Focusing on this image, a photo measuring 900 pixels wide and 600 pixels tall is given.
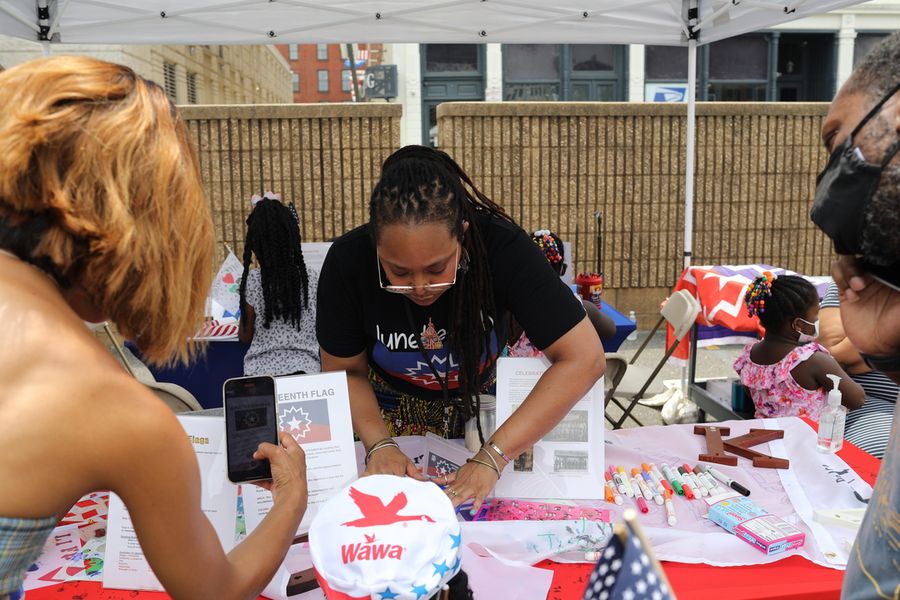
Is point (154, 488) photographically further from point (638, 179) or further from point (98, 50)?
point (98, 50)

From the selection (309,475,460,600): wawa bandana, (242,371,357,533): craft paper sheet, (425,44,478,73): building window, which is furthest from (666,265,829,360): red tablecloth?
(425,44,478,73): building window

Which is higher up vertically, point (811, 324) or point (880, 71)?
point (880, 71)

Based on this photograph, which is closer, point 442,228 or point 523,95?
point 442,228

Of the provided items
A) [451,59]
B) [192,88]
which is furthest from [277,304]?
[192,88]

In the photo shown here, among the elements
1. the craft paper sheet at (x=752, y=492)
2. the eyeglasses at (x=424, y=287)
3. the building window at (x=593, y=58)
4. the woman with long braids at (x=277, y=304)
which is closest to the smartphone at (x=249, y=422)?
the eyeglasses at (x=424, y=287)

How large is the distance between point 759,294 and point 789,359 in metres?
0.41

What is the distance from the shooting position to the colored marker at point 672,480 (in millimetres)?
1741

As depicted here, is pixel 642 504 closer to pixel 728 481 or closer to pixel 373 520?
pixel 728 481

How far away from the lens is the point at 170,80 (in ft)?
46.0

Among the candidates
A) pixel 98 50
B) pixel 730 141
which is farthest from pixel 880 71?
pixel 98 50

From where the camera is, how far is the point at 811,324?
315 centimetres

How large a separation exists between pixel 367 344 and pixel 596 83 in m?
10.5

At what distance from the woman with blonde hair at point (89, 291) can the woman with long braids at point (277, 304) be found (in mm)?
2775

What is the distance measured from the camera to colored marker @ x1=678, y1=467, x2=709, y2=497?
172 centimetres
